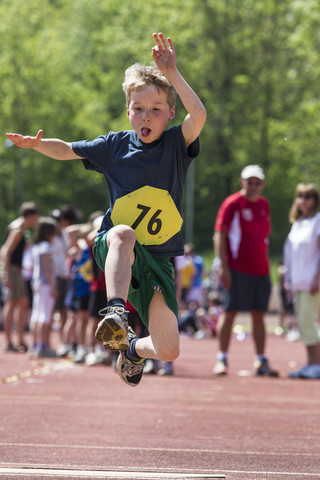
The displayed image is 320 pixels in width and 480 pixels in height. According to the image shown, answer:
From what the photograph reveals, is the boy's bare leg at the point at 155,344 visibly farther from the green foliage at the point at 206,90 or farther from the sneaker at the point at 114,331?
the green foliage at the point at 206,90

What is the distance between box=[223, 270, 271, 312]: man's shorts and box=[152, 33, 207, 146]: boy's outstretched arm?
18.8 feet

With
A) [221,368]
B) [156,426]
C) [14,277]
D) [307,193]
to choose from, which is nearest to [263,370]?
[221,368]

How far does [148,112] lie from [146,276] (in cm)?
98

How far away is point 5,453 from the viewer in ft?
17.8

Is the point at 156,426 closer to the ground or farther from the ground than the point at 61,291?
closer to the ground

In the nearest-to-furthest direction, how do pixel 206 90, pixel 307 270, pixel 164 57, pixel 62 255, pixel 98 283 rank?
pixel 164 57
pixel 307 270
pixel 98 283
pixel 62 255
pixel 206 90

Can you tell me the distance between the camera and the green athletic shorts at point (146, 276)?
18.0 ft

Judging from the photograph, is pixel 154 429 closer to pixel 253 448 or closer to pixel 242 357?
pixel 253 448

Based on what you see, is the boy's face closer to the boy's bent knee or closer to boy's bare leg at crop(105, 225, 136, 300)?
boy's bare leg at crop(105, 225, 136, 300)

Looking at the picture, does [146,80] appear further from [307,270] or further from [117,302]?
[307,270]

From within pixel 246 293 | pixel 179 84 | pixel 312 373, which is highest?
pixel 179 84

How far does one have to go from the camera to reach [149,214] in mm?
5480

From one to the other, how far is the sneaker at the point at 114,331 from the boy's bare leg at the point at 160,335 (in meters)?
0.59

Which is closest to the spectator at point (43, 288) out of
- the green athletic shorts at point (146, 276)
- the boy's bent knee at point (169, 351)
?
the green athletic shorts at point (146, 276)
